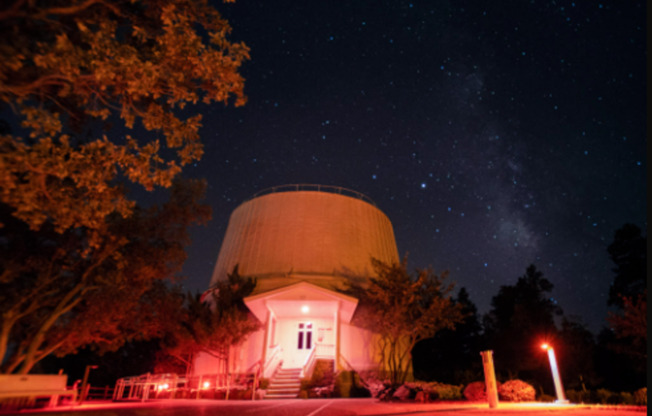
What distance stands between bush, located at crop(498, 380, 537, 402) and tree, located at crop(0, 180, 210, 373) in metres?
12.6

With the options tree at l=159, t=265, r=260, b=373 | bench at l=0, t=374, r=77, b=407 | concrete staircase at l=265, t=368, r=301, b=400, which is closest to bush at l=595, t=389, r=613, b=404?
concrete staircase at l=265, t=368, r=301, b=400

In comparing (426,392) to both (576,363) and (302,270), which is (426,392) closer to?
(302,270)

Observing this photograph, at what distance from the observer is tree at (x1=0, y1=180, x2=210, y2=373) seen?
1022cm

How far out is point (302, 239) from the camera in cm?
2517

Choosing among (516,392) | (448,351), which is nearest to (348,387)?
(516,392)

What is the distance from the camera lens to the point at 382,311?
19.1m

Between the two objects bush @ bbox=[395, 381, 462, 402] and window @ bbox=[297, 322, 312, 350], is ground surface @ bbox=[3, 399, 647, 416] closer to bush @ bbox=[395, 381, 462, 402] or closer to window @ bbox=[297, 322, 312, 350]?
bush @ bbox=[395, 381, 462, 402]

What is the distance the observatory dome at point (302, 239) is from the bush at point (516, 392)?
1120 cm

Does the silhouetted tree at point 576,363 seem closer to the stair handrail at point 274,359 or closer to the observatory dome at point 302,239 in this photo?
the observatory dome at point 302,239

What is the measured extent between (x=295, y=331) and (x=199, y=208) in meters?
12.2

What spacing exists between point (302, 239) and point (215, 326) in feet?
27.8

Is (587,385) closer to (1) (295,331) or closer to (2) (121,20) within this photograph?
(1) (295,331)

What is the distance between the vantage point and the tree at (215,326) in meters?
18.7

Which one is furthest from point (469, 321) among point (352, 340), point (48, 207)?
point (48, 207)
